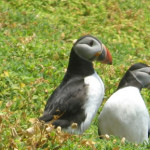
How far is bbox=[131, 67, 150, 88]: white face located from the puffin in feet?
1.33

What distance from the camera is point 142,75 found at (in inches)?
242

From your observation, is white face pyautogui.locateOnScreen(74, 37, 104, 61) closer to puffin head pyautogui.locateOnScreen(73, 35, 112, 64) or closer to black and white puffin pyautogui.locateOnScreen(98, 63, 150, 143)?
puffin head pyautogui.locateOnScreen(73, 35, 112, 64)

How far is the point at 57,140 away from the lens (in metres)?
4.23

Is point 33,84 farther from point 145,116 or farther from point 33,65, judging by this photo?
point 145,116

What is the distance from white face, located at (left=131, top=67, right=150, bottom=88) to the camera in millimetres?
6133

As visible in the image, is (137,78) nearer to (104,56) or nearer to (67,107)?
(104,56)

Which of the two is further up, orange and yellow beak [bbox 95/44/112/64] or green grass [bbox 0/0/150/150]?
orange and yellow beak [bbox 95/44/112/64]

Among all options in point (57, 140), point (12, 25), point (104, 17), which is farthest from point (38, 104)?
point (104, 17)

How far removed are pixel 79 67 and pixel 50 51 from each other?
10.9 feet

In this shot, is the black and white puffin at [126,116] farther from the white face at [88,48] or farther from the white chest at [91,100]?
the white face at [88,48]

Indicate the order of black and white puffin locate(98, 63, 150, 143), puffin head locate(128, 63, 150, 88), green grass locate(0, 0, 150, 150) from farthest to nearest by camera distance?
puffin head locate(128, 63, 150, 88), black and white puffin locate(98, 63, 150, 143), green grass locate(0, 0, 150, 150)

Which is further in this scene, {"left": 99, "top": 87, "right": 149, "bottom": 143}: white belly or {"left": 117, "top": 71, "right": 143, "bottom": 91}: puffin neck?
{"left": 117, "top": 71, "right": 143, "bottom": 91}: puffin neck

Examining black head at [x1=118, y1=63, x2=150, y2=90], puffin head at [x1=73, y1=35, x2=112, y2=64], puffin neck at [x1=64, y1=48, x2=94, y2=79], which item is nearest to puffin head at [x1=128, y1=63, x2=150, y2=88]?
black head at [x1=118, y1=63, x2=150, y2=90]

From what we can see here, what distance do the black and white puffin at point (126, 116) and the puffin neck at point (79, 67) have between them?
458mm
